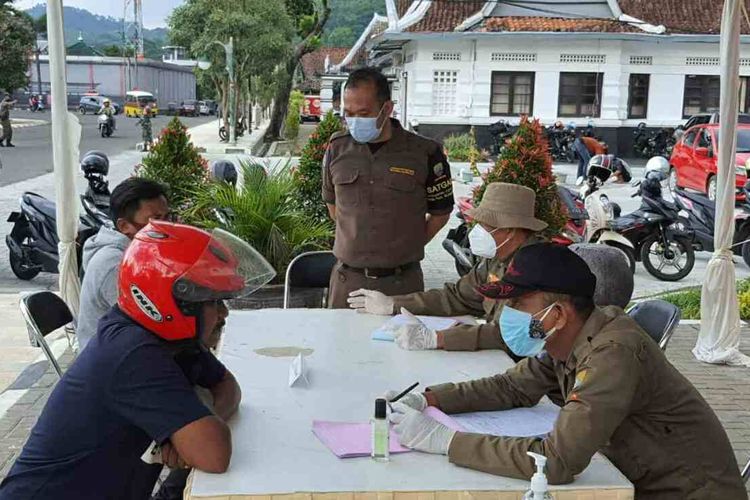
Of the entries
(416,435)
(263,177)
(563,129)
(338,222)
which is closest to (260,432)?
(416,435)

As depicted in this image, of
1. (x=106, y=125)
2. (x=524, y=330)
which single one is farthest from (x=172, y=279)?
(x=106, y=125)

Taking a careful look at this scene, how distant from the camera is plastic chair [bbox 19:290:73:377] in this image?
11.5 feet

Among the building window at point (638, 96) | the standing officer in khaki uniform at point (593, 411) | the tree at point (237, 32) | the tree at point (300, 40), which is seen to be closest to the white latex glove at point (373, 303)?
the standing officer in khaki uniform at point (593, 411)

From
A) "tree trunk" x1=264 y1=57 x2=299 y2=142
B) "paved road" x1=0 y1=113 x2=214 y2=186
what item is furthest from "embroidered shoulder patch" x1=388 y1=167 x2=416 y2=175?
"tree trunk" x1=264 y1=57 x2=299 y2=142

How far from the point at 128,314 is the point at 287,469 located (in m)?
0.58

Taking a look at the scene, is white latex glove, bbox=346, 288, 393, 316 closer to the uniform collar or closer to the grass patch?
the uniform collar

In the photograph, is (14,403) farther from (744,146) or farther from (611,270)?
(744,146)

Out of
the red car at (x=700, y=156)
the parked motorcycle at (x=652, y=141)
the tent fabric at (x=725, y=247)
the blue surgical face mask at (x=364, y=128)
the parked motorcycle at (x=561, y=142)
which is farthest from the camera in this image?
the parked motorcycle at (x=652, y=141)

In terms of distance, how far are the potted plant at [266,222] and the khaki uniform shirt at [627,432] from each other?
4136 mm

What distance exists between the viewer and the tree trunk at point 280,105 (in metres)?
31.0

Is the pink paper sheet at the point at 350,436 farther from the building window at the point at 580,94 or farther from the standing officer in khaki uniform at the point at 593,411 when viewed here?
the building window at the point at 580,94

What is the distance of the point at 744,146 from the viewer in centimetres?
1605

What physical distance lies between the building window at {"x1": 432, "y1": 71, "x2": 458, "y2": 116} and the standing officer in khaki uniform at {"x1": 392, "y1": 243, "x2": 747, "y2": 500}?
79.7 feet

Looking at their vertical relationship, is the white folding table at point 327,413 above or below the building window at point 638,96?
below
